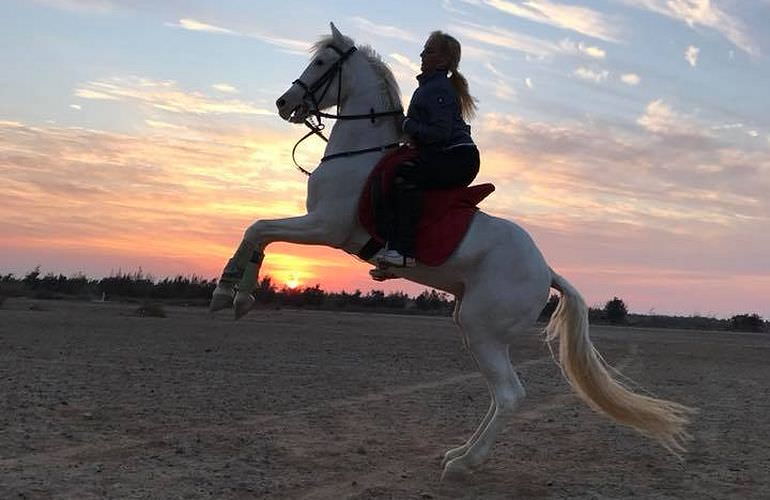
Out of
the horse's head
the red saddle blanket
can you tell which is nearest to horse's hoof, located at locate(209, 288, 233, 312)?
the red saddle blanket

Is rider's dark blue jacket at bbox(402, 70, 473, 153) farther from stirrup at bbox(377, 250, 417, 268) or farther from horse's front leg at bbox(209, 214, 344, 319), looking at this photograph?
horse's front leg at bbox(209, 214, 344, 319)

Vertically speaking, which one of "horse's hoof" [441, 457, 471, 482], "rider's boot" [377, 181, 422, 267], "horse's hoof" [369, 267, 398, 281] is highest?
"rider's boot" [377, 181, 422, 267]

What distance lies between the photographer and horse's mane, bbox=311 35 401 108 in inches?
275

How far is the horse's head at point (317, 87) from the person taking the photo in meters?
6.86

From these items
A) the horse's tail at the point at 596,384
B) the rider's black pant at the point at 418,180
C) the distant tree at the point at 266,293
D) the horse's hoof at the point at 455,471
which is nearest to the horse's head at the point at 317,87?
the rider's black pant at the point at 418,180

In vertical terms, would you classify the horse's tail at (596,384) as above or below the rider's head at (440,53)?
below

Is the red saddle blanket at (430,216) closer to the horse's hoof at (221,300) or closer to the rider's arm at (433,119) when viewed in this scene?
the rider's arm at (433,119)

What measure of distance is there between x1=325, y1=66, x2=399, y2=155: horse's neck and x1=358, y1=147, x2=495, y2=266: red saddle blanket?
0.25m

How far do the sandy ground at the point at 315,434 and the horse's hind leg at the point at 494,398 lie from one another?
0.19 meters

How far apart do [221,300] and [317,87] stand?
6.68ft

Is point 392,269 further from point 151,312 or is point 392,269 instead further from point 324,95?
point 151,312

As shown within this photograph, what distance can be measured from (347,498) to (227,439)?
7.46ft

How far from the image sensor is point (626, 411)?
7.22 metres

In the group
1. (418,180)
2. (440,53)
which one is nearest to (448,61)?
(440,53)
